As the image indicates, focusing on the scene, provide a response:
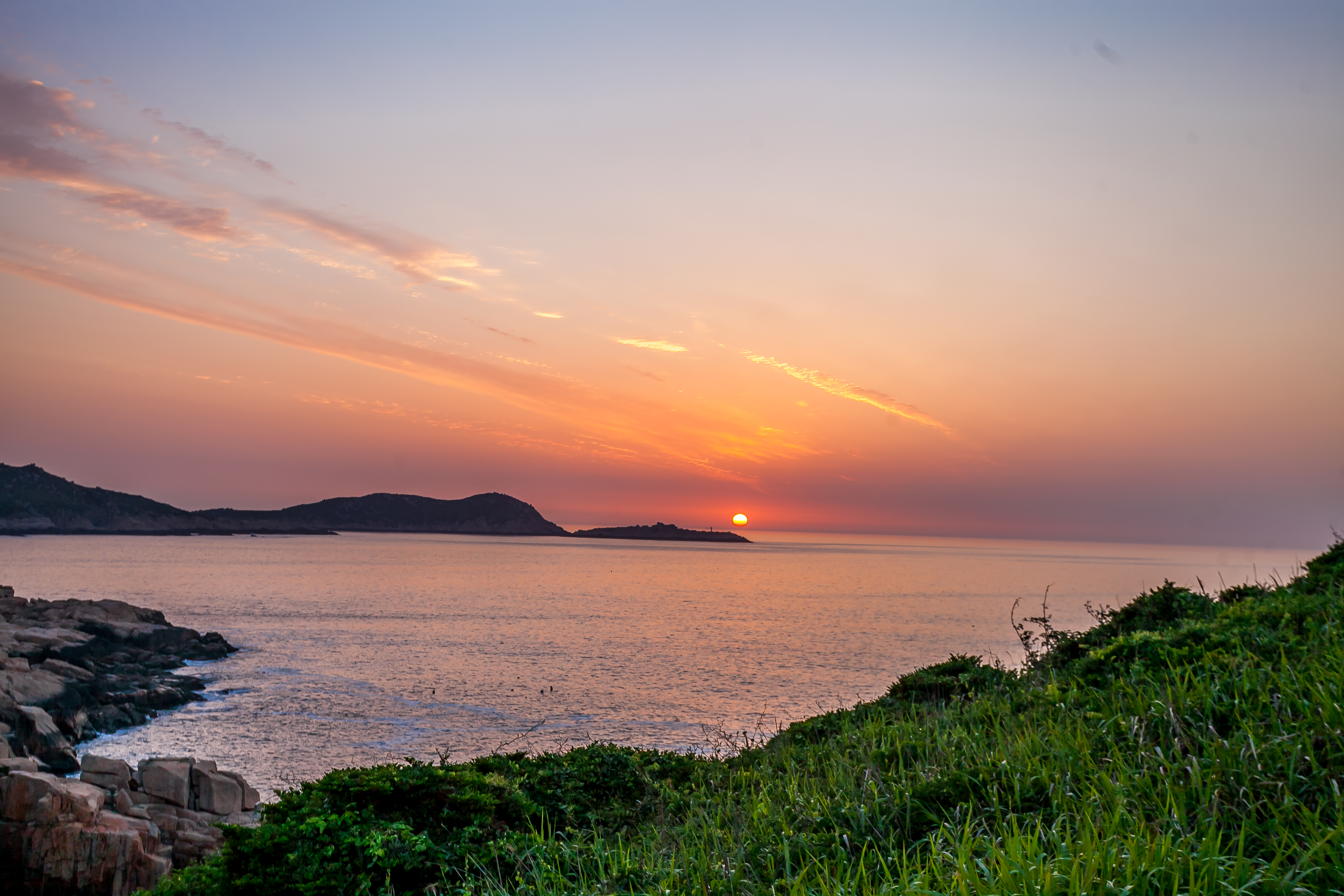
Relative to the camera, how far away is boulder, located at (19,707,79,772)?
88.0ft

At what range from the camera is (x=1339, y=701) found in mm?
5742

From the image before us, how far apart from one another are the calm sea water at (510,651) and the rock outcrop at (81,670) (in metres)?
1.73

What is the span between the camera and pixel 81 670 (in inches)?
1516

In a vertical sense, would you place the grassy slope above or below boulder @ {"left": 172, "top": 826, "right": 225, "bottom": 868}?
above

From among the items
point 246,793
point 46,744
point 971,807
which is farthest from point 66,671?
point 971,807

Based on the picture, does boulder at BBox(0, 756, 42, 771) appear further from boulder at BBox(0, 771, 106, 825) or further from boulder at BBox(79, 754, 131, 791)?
boulder at BBox(79, 754, 131, 791)

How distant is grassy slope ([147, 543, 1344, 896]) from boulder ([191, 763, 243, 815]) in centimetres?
1241

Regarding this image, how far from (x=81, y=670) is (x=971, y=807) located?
152ft

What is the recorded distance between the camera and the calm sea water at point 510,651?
113 feet

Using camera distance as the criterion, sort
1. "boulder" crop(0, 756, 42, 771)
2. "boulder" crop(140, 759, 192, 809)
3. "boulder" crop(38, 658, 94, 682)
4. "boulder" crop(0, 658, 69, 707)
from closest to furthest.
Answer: "boulder" crop(0, 756, 42, 771), "boulder" crop(140, 759, 192, 809), "boulder" crop(0, 658, 69, 707), "boulder" crop(38, 658, 94, 682)

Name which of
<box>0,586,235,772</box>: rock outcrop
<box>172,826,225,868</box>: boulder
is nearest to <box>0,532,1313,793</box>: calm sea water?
<box>0,586,235,772</box>: rock outcrop

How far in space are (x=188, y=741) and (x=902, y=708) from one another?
33.3 metres

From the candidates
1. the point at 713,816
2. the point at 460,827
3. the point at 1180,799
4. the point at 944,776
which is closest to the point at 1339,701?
the point at 1180,799

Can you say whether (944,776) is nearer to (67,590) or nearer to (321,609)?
(321,609)
